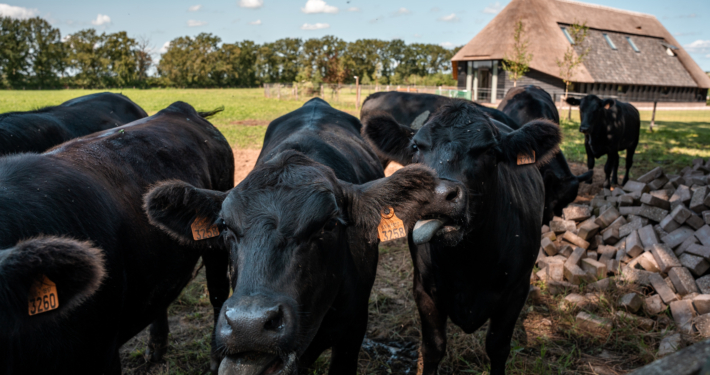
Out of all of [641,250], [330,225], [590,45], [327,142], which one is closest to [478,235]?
[330,225]

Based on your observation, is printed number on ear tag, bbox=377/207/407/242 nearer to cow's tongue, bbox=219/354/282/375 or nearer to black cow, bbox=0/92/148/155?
cow's tongue, bbox=219/354/282/375

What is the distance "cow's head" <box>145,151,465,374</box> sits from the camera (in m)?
1.66

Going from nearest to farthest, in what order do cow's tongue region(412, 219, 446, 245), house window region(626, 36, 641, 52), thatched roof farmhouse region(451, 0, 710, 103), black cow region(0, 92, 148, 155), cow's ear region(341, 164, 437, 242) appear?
cow's ear region(341, 164, 437, 242)
cow's tongue region(412, 219, 446, 245)
black cow region(0, 92, 148, 155)
thatched roof farmhouse region(451, 0, 710, 103)
house window region(626, 36, 641, 52)

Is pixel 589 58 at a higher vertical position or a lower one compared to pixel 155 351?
higher

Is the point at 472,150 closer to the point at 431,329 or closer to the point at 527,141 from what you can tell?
the point at 527,141

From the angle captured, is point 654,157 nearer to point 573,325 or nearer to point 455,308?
point 573,325

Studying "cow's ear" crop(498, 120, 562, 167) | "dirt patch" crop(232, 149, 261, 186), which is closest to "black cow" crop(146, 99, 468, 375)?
"cow's ear" crop(498, 120, 562, 167)

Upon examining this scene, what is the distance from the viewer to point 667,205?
18.0ft

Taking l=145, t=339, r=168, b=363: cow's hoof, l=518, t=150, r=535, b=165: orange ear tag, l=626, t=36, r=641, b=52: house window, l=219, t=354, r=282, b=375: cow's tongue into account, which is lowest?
l=145, t=339, r=168, b=363: cow's hoof

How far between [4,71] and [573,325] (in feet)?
263

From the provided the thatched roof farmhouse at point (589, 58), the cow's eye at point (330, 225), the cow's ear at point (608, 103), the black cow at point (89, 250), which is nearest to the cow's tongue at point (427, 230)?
the cow's eye at point (330, 225)

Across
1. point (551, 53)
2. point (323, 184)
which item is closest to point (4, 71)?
point (551, 53)

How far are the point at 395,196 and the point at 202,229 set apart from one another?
3.63 ft

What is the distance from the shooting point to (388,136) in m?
3.47
